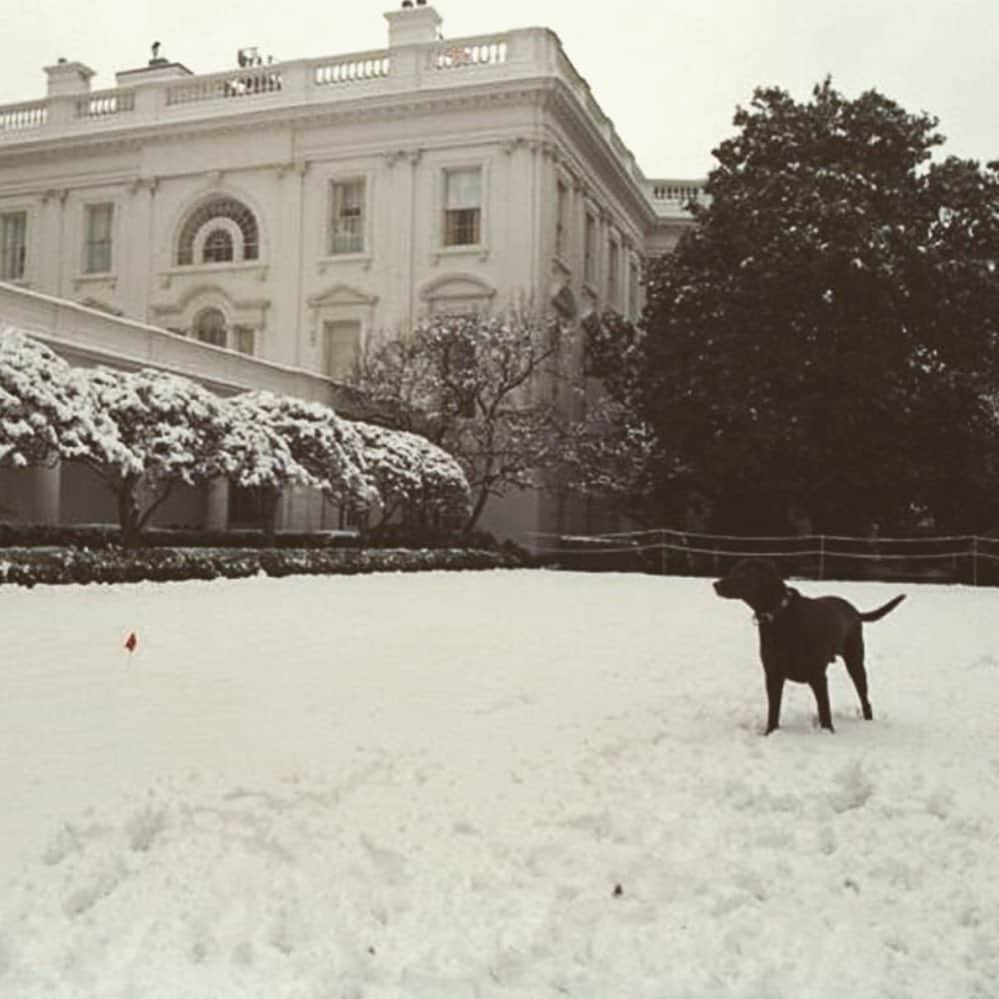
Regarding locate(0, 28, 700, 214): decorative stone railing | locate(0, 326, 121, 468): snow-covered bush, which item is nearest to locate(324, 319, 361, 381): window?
locate(0, 28, 700, 214): decorative stone railing

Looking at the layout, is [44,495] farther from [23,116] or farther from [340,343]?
[23,116]

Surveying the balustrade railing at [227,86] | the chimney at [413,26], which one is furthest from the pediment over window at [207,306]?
the chimney at [413,26]

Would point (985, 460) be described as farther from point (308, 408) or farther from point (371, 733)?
point (371, 733)

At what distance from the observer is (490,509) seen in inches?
1227

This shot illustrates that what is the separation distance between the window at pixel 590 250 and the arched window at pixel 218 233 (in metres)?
9.79

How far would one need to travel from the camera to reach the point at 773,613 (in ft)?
18.7

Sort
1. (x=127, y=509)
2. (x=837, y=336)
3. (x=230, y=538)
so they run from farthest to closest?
1. (x=837, y=336)
2. (x=230, y=538)
3. (x=127, y=509)

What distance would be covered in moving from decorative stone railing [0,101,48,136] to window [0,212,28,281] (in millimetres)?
2688

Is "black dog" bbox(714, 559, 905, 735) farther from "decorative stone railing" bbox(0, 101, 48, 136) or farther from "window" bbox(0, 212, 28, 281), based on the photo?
"decorative stone railing" bbox(0, 101, 48, 136)

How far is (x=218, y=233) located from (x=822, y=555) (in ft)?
67.4

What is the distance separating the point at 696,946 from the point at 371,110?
31.9 meters

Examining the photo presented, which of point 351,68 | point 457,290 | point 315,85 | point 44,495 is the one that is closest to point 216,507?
point 44,495

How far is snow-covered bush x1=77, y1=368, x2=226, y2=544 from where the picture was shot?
15.8 m

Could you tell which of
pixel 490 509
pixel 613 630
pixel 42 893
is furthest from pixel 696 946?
pixel 490 509
